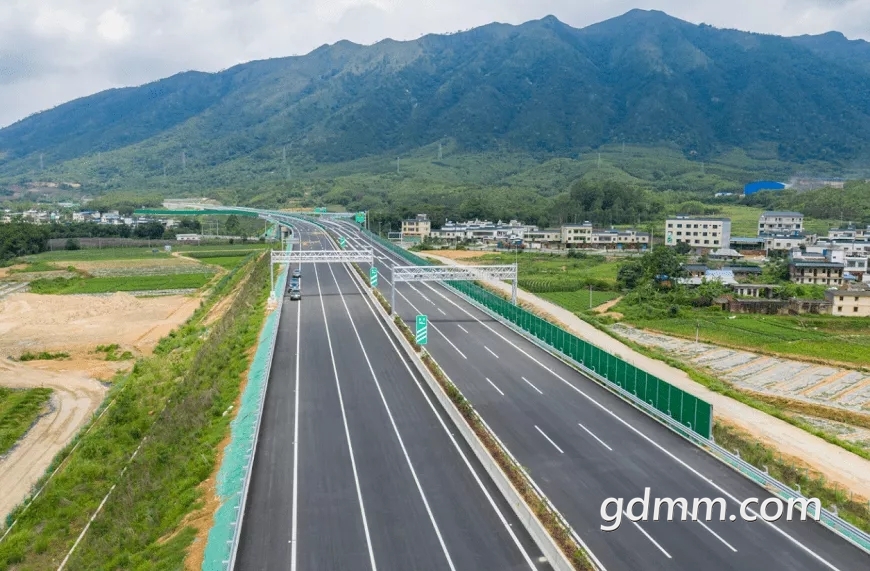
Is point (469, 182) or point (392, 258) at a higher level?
point (469, 182)

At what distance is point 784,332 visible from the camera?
1975 inches

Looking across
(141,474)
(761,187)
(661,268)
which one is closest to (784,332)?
(661,268)

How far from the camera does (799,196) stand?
13725cm

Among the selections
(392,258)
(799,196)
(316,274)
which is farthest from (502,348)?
(799,196)

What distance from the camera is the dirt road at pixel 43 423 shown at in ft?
96.5

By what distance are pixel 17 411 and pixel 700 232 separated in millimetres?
83276

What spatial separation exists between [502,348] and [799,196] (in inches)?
4516

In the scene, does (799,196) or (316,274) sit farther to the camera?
(799,196)

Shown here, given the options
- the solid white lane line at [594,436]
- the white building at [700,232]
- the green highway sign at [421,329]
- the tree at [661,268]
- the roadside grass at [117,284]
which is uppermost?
the white building at [700,232]

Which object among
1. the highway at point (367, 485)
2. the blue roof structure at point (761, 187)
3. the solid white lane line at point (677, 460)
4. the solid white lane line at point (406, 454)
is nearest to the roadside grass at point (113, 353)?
the solid white lane line at point (406, 454)

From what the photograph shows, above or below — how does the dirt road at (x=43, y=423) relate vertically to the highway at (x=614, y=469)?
below

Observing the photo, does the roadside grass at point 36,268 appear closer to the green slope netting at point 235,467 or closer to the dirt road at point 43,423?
the dirt road at point 43,423

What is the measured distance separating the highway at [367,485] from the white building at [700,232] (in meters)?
70.1

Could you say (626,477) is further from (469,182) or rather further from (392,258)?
(469,182)
